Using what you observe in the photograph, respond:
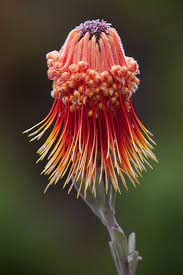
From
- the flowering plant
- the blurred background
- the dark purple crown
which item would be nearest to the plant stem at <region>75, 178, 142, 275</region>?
the flowering plant

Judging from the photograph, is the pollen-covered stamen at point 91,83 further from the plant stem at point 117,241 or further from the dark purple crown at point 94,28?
the plant stem at point 117,241

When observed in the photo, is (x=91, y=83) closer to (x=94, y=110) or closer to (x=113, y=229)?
(x=94, y=110)

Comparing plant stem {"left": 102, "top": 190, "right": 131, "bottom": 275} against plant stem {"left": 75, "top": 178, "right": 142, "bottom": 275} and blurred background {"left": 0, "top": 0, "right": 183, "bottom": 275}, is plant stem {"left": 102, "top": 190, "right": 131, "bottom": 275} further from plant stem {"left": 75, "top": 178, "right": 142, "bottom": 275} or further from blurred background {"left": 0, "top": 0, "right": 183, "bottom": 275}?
blurred background {"left": 0, "top": 0, "right": 183, "bottom": 275}

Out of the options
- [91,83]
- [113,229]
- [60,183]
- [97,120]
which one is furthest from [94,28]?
[60,183]

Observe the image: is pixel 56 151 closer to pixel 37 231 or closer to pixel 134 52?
pixel 37 231

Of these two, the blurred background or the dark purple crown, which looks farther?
the blurred background
